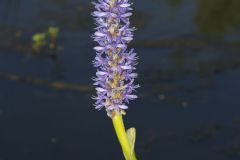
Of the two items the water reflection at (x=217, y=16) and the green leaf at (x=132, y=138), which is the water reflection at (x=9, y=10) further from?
the green leaf at (x=132, y=138)

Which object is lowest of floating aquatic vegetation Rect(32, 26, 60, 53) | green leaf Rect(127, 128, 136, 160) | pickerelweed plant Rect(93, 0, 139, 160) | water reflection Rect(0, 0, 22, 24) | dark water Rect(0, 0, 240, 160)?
green leaf Rect(127, 128, 136, 160)

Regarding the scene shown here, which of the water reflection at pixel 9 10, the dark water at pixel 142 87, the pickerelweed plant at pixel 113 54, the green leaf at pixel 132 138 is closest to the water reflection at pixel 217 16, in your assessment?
the dark water at pixel 142 87

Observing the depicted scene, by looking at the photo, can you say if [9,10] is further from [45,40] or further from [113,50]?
[113,50]

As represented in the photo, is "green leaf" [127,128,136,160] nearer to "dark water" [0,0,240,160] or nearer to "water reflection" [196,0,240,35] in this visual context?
"dark water" [0,0,240,160]

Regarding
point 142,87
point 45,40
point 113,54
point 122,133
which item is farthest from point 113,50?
point 45,40

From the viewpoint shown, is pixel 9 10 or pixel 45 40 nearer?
pixel 45 40

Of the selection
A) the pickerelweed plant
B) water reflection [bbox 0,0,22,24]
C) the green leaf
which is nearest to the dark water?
water reflection [bbox 0,0,22,24]
